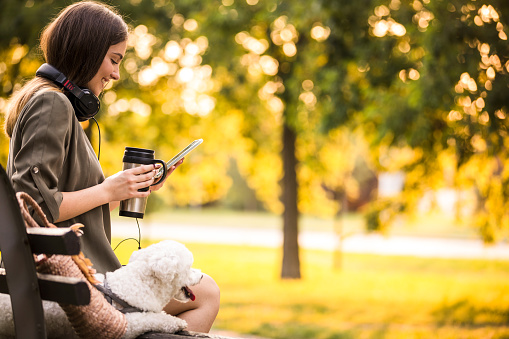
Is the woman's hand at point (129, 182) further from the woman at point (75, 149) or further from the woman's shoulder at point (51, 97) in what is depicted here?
the woman's shoulder at point (51, 97)

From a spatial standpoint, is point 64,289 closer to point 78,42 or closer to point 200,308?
point 200,308

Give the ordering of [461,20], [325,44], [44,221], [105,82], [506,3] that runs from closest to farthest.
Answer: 1. [44,221]
2. [105,82]
3. [506,3]
4. [461,20]
5. [325,44]

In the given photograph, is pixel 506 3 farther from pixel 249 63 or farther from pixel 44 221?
pixel 249 63

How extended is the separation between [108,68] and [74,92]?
Answer: 0.52 ft

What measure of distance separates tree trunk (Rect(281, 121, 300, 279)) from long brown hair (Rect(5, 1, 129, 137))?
10.4 m

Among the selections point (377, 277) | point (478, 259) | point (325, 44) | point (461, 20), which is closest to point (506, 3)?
point (461, 20)

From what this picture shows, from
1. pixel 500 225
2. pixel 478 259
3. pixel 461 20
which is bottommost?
pixel 478 259

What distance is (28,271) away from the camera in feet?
5.47

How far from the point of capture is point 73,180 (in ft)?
6.89

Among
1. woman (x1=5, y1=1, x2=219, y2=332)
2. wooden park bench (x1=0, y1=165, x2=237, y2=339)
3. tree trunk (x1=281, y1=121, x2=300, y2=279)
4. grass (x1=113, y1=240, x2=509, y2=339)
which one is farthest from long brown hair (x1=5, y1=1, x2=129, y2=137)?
tree trunk (x1=281, y1=121, x2=300, y2=279)

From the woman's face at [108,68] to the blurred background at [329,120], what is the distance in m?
2.07

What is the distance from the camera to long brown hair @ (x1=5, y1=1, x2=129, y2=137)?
2.17 m

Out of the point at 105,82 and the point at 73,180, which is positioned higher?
the point at 105,82

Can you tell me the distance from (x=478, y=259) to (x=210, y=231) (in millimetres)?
13853
